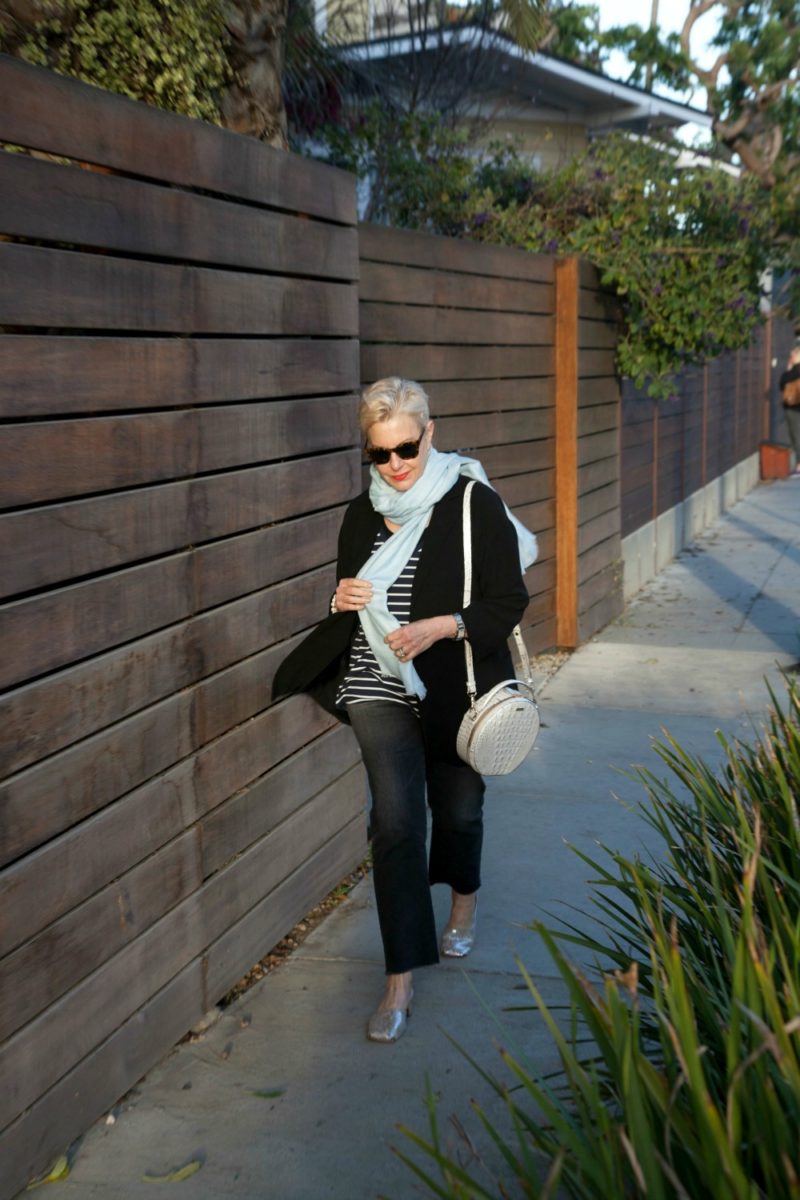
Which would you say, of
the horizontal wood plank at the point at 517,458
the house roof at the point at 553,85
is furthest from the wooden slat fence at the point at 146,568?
the house roof at the point at 553,85

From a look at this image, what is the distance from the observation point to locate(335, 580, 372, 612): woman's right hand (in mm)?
4152

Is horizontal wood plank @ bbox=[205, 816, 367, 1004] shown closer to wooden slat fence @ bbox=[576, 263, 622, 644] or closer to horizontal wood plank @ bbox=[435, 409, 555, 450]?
horizontal wood plank @ bbox=[435, 409, 555, 450]

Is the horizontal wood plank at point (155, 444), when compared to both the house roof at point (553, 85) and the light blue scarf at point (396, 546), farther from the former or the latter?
the house roof at point (553, 85)

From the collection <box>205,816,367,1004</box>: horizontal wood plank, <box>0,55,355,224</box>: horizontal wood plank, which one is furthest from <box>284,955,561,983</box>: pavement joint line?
<box>0,55,355,224</box>: horizontal wood plank

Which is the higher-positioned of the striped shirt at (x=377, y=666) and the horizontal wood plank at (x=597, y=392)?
the horizontal wood plank at (x=597, y=392)

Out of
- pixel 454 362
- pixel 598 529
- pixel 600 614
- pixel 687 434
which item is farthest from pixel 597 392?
pixel 687 434

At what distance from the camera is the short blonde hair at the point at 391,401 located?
4.07 m

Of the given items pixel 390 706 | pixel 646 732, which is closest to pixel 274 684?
pixel 390 706

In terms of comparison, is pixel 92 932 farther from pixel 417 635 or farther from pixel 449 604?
pixel 449 604

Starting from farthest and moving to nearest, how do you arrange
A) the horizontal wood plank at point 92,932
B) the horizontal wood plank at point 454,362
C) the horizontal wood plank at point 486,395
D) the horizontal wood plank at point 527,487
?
the horizontal wood plank at point 527,487 < the horizontal wood plank at point 486,395 < the horizontal wood plank at point 454,362 < the horizontal wood plank at point 92,932

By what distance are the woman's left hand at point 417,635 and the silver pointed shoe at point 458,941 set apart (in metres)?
1.12

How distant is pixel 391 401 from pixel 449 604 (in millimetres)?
589

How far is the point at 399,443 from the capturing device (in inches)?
163

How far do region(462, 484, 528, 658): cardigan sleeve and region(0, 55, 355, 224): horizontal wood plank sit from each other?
1.19m
